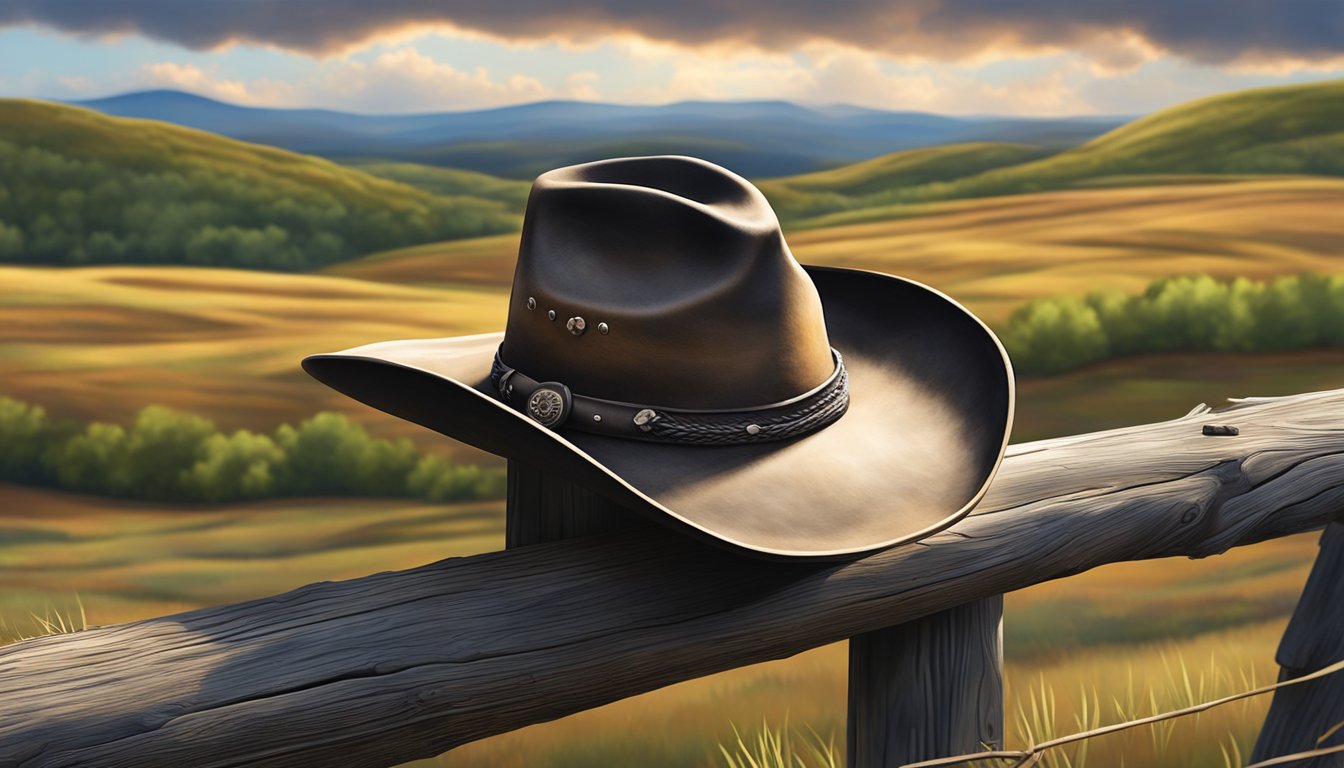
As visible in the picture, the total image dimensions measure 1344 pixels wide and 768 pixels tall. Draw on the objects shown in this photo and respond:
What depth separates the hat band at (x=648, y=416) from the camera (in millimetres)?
1261

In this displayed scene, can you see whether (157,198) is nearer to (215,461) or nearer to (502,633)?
(215,461)

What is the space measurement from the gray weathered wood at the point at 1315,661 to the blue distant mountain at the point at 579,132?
2.58 metres

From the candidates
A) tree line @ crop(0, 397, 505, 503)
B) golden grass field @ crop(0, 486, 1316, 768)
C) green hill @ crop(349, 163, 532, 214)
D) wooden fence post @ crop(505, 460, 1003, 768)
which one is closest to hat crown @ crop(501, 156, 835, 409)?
wooden fence post @ crop(505, 460, 1003, 768)

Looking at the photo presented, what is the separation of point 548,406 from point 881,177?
365cm

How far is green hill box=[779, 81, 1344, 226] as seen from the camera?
15.4 ft

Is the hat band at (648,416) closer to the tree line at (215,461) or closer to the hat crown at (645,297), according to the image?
the hat crown at (645,297)

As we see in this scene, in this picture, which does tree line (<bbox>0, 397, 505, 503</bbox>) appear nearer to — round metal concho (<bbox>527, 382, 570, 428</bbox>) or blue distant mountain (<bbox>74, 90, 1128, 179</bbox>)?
blue distant mountain (<bbox>74, 90, 1128, 179</bbox>)

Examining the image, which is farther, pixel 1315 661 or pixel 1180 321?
pixel 1180 321

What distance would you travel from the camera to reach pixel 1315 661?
2.19 metres

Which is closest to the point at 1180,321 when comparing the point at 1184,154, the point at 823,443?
the point at 1184,154

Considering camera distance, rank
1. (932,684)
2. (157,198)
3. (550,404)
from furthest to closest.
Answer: (157,198), (932,684), (550,404)

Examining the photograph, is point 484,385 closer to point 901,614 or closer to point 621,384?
point 621,384

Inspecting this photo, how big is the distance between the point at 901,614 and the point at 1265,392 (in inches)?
124

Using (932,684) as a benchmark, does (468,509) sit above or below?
below
